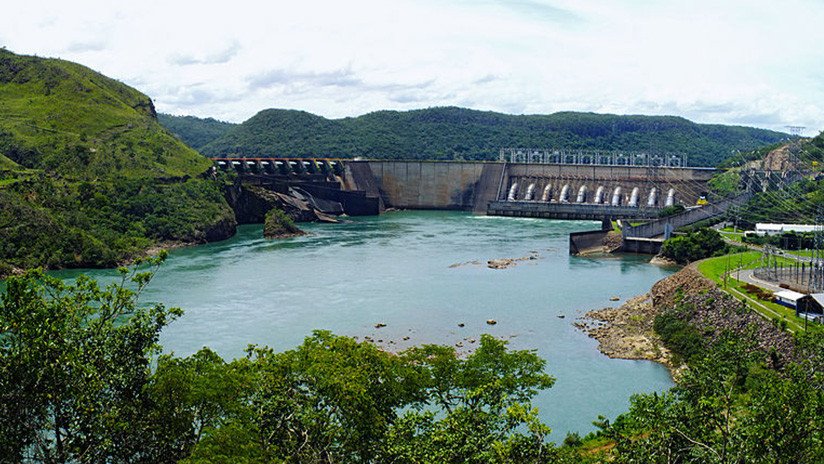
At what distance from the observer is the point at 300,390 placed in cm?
1919

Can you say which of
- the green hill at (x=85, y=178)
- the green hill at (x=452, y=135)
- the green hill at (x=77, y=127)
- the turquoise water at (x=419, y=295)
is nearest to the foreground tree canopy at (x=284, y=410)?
the turquoise water at (x=419, y=295)

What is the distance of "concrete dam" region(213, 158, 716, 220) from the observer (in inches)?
3541

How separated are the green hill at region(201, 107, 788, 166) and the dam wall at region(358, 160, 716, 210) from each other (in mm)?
37963

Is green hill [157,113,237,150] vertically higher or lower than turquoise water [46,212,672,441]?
higher

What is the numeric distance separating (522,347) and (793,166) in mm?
62993

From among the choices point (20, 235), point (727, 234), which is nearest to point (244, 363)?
point (20, 235)

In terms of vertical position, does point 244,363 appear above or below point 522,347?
above

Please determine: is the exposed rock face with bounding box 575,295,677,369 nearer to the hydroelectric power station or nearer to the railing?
the railing

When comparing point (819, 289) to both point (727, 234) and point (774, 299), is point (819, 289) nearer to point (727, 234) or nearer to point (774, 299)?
point (774, 299)

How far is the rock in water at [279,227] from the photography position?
247 ft

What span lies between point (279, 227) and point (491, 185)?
30.0 meters

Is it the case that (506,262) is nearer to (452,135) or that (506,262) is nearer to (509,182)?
(509,182)

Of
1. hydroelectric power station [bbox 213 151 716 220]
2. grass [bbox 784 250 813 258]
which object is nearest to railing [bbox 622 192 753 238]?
hydroelectric power station [bbox 213 151 716 220]

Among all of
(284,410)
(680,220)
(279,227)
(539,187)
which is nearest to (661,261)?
(680,220)
